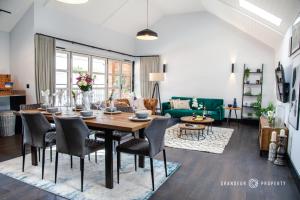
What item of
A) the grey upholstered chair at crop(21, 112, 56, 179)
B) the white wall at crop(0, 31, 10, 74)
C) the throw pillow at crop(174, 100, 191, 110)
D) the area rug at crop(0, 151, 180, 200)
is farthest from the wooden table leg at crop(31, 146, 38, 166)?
the throw pillow at crop(174, 100, 191, 110)

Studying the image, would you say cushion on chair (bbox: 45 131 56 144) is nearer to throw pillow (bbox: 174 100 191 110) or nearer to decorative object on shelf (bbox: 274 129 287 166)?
decorative object on shelf (bbox: 274 129 287 166)

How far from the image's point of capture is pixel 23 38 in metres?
5.52

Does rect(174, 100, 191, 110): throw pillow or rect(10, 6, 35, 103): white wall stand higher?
rect(10, 6, 35, 103): white wall

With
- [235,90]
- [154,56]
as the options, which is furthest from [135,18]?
[235,90]

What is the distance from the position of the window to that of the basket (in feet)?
4.14

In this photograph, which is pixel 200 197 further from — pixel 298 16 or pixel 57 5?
pixel 57 5

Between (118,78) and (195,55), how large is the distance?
2.97m

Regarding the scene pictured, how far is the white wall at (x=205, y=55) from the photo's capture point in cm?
744

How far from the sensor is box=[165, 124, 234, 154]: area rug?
14.8 ft

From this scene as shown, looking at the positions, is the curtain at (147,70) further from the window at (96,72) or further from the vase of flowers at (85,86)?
the vase of flowers at (85,86)

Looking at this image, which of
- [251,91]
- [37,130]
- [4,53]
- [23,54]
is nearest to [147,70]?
[251,91]

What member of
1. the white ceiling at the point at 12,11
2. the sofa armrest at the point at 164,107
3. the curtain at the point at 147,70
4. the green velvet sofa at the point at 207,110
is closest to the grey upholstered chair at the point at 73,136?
the white ceiling at the point at 12,11

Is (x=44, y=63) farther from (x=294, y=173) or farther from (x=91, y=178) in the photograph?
(x=294, y=173)

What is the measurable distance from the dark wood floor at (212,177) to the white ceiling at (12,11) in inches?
113
